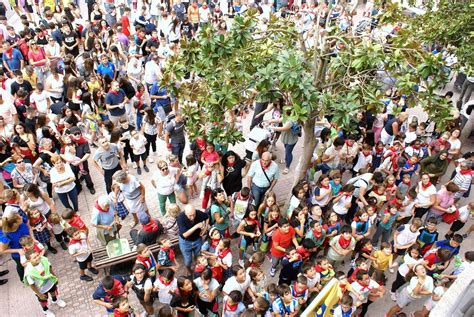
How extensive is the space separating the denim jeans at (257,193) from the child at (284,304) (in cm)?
225

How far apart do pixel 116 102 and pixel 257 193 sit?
13.0ft

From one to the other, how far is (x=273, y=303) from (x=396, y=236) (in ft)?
8.13

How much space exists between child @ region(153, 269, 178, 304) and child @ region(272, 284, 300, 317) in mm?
1365

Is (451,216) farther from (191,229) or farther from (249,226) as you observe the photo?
(191,229)

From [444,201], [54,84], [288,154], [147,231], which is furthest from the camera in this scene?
[54,84]

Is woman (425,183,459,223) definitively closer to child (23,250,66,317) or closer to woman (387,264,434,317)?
woman (387,264,434,317)

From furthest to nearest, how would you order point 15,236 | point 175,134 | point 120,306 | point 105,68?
point 105,68 < point 175,134 < point 15,236 < point 120,306

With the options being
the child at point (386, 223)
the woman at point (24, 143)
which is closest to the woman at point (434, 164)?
the child at point (386, 223)

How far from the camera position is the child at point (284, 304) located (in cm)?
527

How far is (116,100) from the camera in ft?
29.9

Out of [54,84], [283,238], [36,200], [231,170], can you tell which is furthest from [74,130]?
[283,238]

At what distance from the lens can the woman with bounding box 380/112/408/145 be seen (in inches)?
334

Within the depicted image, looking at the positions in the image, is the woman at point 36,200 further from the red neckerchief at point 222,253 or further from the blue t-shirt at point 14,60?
the blue t-shirt at point 14,60

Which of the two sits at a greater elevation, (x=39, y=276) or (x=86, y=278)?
(x=39, y=276)
